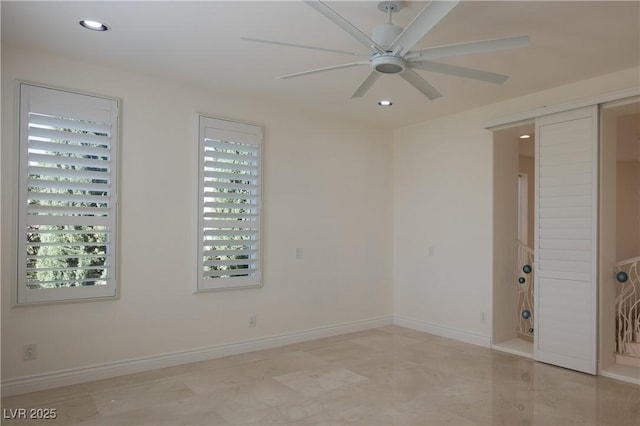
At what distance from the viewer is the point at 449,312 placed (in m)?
5.36

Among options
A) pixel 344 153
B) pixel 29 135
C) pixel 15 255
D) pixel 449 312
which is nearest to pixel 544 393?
pixel 449 312

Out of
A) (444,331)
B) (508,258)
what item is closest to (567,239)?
(508,258)

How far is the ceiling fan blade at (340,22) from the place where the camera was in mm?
2133

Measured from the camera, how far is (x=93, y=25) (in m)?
3.08

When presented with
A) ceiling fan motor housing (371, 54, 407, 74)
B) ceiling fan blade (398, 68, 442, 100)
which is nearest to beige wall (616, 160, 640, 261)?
Answer: ceiling fan blade (398, 68, 442, 100)

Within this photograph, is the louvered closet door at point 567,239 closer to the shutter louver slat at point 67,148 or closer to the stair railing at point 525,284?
the stair railing at point 525,284

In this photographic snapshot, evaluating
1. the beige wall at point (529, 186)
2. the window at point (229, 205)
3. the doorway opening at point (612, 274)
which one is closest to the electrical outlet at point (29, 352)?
the window at point (229, 205)

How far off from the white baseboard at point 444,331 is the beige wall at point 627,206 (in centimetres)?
516

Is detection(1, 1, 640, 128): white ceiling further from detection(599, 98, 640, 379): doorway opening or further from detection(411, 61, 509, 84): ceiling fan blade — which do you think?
detection(599, 98, 640, 379): doorway opening

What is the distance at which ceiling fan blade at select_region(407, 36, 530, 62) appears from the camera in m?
2.41

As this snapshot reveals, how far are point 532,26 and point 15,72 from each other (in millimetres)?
4014

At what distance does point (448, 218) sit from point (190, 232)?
3140mm

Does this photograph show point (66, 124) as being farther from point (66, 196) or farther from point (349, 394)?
point (349, 394)

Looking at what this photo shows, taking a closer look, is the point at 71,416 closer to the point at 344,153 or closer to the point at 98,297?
the point at 98,297
